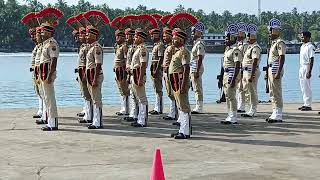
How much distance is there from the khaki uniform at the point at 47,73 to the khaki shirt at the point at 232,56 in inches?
130

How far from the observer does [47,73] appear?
1077 cm

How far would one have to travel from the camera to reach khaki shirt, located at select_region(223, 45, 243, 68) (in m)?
11.4

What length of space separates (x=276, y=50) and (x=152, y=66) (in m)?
2.77

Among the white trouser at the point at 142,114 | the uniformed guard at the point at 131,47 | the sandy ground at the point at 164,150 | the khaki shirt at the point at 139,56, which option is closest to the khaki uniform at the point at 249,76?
the sandy ground at the point at 164,150

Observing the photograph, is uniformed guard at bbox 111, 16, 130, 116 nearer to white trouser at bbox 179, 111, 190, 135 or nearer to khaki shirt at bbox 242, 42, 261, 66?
khaki shirt at bbox 242, 42, 261, 66

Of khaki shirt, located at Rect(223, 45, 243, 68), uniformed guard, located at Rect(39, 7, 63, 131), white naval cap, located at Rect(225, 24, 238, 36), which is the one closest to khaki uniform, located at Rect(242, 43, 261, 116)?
white naval cap, located at Rect(225, 24, 238, 36)

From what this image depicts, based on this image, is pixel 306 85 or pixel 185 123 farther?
pixel 306 85

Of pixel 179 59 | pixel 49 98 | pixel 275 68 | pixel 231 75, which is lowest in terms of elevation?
pixel 49 98

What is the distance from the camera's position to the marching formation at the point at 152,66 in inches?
395

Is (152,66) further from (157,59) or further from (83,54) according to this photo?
(83,54)

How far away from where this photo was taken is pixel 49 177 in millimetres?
7090

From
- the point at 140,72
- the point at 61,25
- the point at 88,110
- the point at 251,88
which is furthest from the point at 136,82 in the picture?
the point at 61,25

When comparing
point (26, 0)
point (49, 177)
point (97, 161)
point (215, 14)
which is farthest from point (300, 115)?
point (215, 14)

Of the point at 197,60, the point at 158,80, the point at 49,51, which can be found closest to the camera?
the point at 49,51
